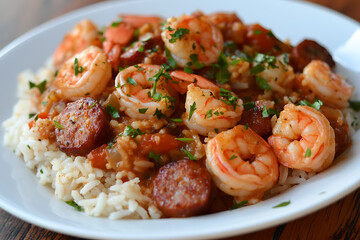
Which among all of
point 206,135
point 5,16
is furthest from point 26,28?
point 206,135

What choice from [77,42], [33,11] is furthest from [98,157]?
[33,11]

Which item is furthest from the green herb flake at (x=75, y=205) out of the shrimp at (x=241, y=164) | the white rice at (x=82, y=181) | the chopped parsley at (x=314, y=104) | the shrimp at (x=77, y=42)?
the chopped parsley at (x=314, y=104)

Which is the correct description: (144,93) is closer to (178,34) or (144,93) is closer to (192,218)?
(178,34)

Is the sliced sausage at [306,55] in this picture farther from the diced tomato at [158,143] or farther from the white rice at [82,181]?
the white rice at [82,181]

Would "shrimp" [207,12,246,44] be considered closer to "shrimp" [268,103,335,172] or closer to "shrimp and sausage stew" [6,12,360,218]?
"shrimp and sausage stew" [6,12,360,218]

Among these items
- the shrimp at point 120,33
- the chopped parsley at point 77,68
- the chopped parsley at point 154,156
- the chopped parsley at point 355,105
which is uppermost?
the chopped parsley at point 77,68

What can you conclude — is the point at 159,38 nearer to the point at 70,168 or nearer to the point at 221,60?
the point at 221,60
